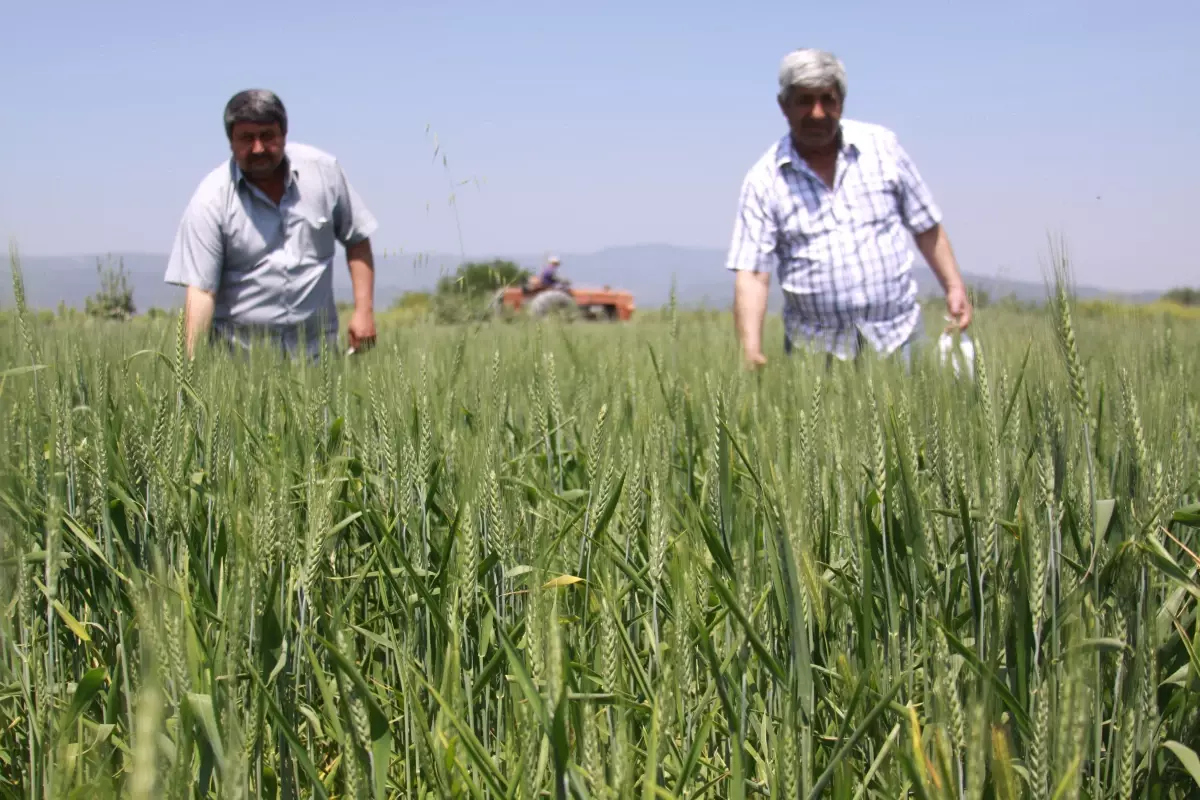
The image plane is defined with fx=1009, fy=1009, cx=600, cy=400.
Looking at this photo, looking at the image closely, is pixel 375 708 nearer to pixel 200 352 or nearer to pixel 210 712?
pixel 210 712

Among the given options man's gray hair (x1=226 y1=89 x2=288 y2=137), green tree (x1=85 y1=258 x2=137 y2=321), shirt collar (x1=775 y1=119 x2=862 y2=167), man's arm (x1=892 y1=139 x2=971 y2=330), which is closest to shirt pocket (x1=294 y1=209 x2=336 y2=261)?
man's gray hair (x1=226 y1=89 x2=288 y2=137)

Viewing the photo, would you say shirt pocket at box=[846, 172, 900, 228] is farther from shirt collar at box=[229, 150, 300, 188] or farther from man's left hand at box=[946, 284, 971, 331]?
shirt collar at box=[229, 150, 300, 188]

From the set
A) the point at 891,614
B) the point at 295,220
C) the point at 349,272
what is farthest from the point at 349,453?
the point at 349,272

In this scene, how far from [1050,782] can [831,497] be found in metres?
0.51

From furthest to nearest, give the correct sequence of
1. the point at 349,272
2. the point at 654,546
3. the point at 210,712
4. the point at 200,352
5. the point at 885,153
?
the point at 349,272 → the point at 885,153 → the point at 200,352 → the point at 654,546 → the point at 210,712

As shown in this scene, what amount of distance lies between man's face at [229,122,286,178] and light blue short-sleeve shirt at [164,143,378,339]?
0.07m

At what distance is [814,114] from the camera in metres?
3.05

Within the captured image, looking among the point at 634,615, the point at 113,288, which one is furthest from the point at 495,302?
the point at 113,288

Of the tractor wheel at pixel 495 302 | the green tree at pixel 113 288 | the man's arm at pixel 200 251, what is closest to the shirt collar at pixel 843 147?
the tractor wheel at pixel 495 302

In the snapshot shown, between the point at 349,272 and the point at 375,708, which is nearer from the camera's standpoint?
the point at 375,708

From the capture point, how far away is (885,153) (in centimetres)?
319

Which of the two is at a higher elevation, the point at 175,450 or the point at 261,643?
the point at 175,450

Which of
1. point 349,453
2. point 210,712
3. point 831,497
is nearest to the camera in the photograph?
point 210,712

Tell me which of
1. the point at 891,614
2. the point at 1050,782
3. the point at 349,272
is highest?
the point at 349,272
